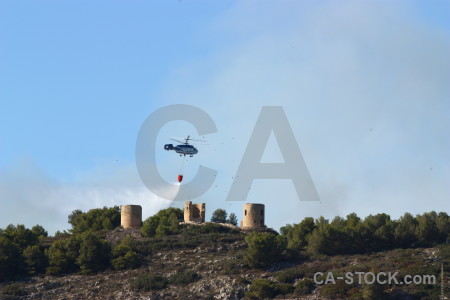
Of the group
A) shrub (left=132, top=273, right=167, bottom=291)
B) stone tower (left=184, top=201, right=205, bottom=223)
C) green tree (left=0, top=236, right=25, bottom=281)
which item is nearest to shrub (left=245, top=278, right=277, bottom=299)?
shrub (left=132, top=273, right=167, bottom=291)

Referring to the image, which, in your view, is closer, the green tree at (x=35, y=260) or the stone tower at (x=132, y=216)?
the green tree at (x=35, y=260)

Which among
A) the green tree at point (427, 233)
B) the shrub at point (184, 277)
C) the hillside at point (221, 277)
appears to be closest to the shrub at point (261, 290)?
the hillside at point (221, 277)

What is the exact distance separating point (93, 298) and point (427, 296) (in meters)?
25.9

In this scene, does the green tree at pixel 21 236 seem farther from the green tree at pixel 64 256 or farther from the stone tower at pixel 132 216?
the stone tower at pixel 132 216

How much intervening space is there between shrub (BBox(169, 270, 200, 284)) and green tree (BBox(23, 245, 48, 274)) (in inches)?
504

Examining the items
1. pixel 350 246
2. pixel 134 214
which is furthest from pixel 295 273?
pixel 134 214

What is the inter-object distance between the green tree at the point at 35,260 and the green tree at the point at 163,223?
1178 centimetres

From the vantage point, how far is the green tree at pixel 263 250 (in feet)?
282

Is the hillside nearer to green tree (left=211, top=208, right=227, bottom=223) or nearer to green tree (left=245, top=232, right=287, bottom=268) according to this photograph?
green tree (left=245, top=232, right=287, bottom=268)

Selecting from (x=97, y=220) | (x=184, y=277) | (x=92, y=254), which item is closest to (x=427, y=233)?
(x=184, y=277)

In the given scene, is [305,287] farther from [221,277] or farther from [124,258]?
[124,258]

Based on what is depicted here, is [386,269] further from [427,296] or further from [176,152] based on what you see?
[176,152]

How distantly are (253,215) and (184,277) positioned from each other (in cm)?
1785

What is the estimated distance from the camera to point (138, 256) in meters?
90.8
